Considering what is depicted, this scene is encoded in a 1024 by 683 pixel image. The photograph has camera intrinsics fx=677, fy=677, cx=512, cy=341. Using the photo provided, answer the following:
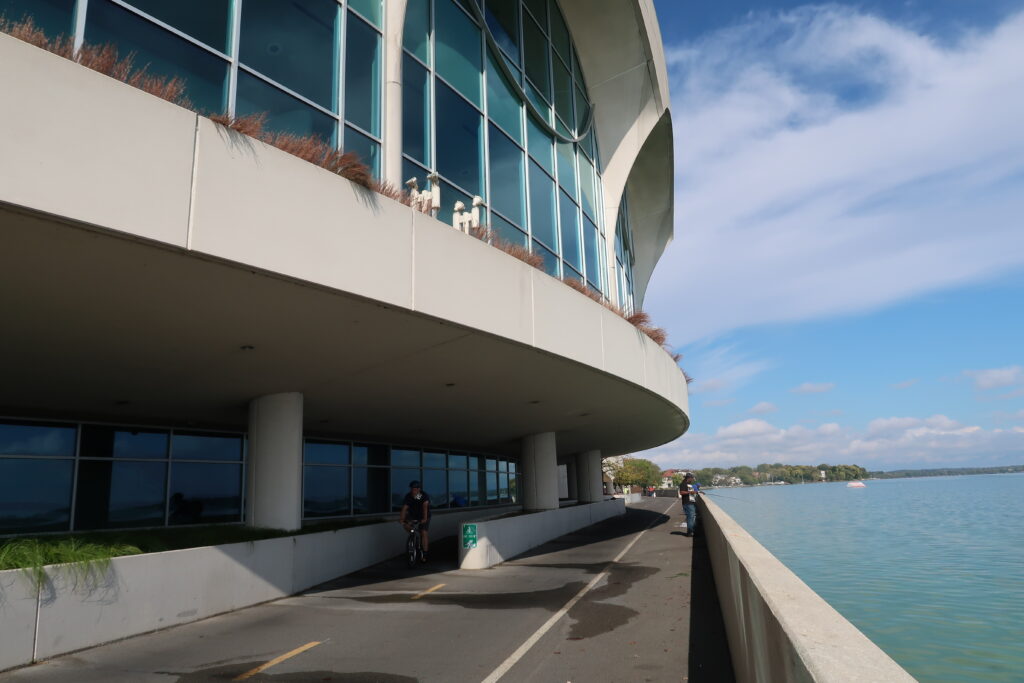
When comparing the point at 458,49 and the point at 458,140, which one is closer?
the point at 458,140

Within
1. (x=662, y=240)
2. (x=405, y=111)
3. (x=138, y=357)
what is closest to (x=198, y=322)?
(x=138, y=357)

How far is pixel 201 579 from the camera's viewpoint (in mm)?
9711

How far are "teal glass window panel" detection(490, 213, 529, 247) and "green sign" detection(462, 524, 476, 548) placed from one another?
6.28 meters

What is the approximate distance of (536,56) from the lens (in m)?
18.7

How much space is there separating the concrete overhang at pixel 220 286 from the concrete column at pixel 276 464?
16.2 inches

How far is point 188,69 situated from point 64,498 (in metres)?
10.4

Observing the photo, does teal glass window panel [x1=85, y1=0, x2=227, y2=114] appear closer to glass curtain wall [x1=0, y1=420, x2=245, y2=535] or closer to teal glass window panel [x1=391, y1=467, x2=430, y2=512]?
glass curtain wall [x1=0, y1=420, x2=245, y2=535]

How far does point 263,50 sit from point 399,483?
18115 mm

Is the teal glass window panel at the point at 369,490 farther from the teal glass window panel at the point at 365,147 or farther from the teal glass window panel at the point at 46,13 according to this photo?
the teal glass window panel at the point at 46,13

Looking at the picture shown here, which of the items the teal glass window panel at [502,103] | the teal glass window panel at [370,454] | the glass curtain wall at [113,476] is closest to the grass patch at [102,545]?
the glass curtain wall at [113,476]

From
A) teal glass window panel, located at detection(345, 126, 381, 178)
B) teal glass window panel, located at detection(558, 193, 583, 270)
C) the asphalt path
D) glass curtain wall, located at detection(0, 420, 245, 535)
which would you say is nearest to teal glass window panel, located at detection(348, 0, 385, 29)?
teal glass window panel, located at detection(345, 126, 381, 178)

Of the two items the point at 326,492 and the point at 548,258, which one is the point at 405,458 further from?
the point at 548,258

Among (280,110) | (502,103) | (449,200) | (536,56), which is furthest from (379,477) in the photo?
(280,110)

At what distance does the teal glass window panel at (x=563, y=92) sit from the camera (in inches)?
783
